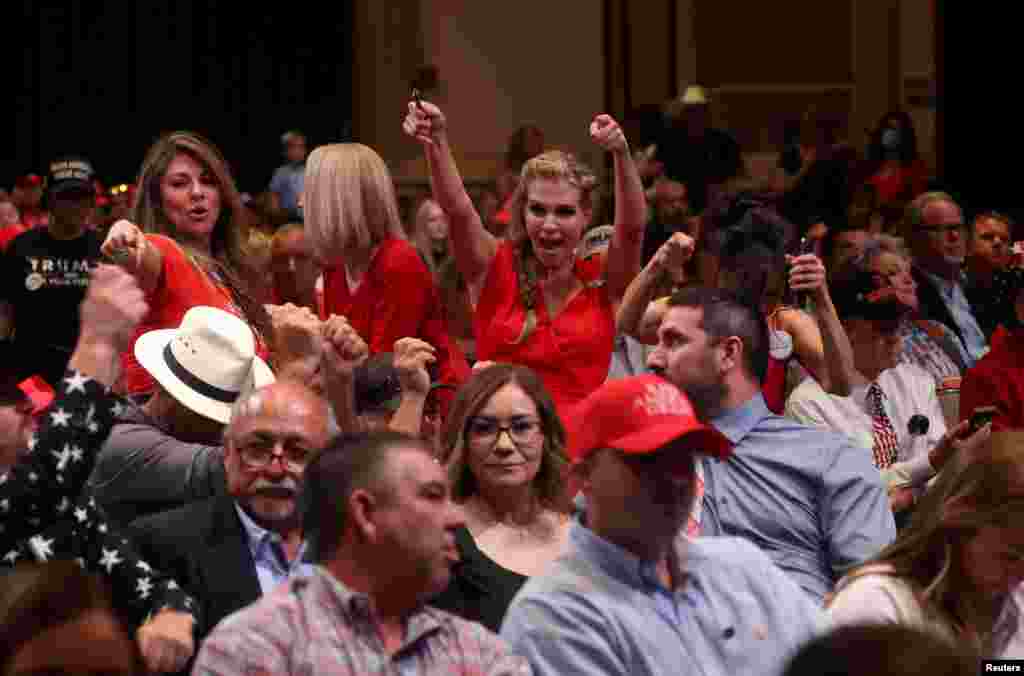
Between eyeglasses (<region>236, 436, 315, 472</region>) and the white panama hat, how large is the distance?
0.39 metres

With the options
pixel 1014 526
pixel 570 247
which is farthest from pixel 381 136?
→ pixel 1014 526

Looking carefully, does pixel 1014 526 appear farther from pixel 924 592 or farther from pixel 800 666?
pixel 800 666

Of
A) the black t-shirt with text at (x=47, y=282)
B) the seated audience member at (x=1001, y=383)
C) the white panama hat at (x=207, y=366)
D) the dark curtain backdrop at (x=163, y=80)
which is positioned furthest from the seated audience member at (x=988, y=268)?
the dark curtain backdrop at (x=163, y=80)

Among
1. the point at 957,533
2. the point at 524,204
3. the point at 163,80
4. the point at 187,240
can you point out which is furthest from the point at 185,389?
the point at 163,80

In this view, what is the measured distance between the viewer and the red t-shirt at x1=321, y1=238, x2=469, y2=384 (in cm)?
581

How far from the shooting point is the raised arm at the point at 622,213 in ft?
18.5

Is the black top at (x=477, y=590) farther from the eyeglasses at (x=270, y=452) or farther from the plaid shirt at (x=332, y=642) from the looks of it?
the plaid shirt at (x=332, y=642)

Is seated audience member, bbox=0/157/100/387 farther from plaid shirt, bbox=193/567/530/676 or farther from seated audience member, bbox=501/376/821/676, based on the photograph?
plaid shirt, bbox=193/567/530/676

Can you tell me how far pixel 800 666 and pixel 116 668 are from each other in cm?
90

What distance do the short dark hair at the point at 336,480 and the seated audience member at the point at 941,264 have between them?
4.63 metres

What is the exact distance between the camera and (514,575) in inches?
170

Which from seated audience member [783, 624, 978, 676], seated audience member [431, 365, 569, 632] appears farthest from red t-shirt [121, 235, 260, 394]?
seated audience member [783, 624, 978, 676]

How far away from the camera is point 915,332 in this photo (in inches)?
276

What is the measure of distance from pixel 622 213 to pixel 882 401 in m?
0.94
